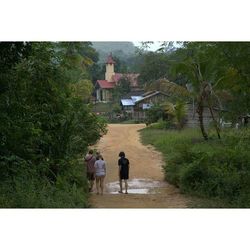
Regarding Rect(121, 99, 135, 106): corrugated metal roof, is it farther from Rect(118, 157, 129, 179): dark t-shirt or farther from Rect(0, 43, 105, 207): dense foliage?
Rect(118, 157, 129, 179): dark t-shirt

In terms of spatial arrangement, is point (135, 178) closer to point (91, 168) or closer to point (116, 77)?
point (91, 168)

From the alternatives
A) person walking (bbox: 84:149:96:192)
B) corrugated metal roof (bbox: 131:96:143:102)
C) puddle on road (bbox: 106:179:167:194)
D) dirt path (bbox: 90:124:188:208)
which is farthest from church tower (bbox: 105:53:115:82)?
person walking (bbox: 84:149:96:192)

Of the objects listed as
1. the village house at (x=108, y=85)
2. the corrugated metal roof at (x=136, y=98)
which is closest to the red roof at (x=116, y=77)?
the village house at (x=108, y=85)

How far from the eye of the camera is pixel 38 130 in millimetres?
8469

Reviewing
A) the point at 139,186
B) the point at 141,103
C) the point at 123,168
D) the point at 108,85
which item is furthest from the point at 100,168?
the point at 141,103

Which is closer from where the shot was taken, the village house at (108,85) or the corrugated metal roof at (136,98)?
the village house at (108,85)

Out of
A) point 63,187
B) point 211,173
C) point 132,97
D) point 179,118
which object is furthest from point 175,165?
point 132,97

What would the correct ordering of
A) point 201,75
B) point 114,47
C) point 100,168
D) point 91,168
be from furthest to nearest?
1. point 114,47
2. point 201,75
3. point 91,168
4. point 100,168

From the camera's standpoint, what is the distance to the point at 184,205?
326 inches

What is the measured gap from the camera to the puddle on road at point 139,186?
35.4 ft

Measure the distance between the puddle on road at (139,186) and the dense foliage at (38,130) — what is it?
127 cm

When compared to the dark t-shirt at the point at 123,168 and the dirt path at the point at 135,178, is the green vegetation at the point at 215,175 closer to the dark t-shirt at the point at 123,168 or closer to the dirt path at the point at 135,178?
the dirt path at the point at 135,178

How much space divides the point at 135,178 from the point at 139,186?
46.6 inches

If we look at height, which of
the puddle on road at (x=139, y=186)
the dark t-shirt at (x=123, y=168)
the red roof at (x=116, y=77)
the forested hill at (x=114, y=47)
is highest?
the forested hill at (x=114, y=47)
